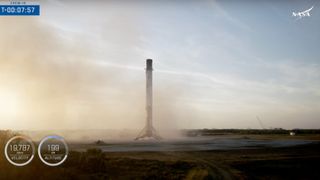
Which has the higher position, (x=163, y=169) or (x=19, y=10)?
(x=19, y=10)

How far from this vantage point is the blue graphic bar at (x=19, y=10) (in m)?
13.3

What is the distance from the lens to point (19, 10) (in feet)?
44.4

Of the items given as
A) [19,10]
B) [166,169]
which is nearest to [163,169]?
[166,169]

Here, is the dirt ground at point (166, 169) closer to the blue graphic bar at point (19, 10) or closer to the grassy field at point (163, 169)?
the grassy field at point (163, 169)

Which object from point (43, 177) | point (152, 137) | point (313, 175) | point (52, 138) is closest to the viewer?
point (52, 138)

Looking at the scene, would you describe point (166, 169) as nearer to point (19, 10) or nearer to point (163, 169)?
point (163, 169)

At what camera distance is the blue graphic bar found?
1334cm

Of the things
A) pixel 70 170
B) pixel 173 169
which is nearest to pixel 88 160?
pixel 70 170

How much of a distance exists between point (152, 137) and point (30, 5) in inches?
1902

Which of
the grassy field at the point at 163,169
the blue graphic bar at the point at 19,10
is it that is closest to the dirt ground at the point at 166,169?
the grassy field at the point at 163,169

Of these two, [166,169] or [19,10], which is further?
[166,169]

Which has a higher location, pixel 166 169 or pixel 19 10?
pixel 19 10

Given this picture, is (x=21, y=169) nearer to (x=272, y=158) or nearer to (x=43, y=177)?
(x=43, y=177)

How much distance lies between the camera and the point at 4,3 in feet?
43.8
